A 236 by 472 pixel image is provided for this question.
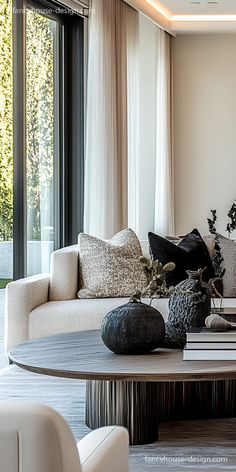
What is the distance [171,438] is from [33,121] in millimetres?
3402

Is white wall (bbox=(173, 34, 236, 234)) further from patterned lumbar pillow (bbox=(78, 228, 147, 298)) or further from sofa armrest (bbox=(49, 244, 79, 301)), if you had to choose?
→ sofa armrest (bbox=(49, 244, 79, 301))

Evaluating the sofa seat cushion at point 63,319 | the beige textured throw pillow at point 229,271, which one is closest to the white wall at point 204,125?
the beige textured throw pillow at point 229,271

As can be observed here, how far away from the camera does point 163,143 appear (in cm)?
861

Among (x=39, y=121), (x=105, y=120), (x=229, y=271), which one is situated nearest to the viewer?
(x=229, y=271)

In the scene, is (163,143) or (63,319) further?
(163,143)

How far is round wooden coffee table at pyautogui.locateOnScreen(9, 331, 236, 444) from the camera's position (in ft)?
10.1

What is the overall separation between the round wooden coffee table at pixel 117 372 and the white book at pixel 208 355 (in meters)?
0.04

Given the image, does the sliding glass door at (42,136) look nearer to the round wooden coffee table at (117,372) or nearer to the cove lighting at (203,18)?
the cove lighting at (203,18)

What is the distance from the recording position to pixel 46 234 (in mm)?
6719

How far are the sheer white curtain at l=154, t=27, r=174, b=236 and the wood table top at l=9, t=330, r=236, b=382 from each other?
4965 millimetres

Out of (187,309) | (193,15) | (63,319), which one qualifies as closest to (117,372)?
(187,309)

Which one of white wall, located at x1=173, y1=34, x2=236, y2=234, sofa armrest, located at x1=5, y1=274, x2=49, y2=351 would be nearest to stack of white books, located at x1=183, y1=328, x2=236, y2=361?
sofa armrest, located at x1=5, y1=274, x2=49, y2=351

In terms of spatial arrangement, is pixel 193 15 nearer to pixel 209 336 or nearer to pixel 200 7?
pixel 200 7

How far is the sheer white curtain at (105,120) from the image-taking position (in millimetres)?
6883
